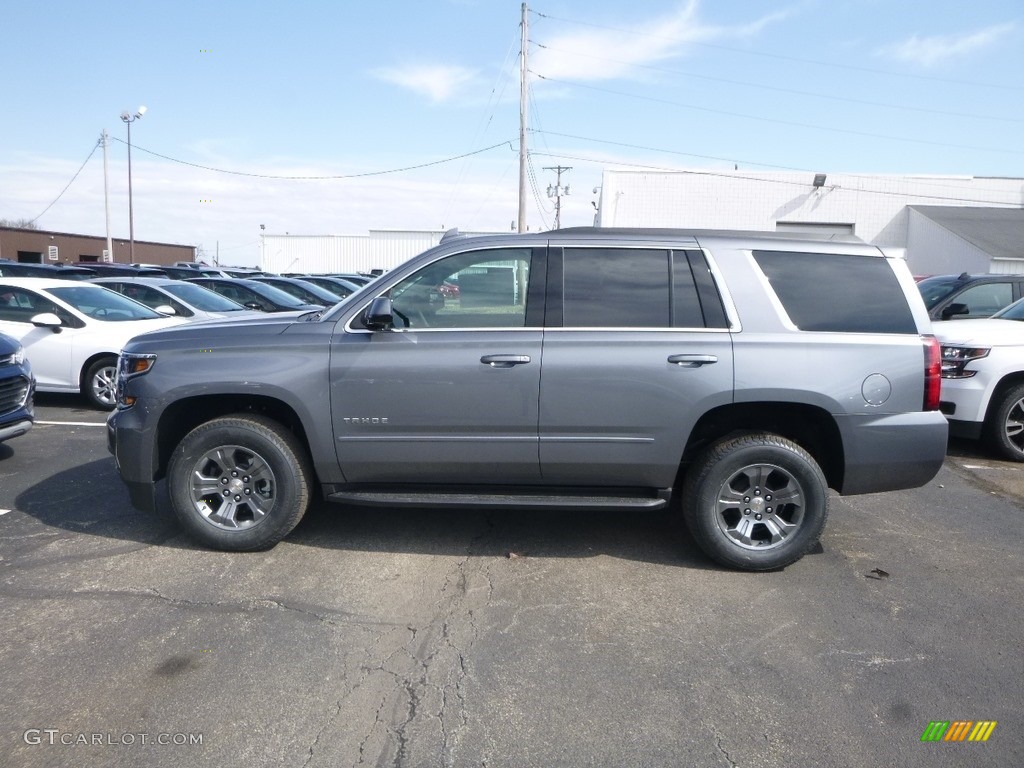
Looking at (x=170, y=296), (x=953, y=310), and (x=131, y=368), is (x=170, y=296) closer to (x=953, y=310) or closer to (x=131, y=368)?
(x=131, y=368)

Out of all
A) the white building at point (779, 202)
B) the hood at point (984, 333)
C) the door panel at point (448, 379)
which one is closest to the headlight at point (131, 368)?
the door panel at point (448, 379)

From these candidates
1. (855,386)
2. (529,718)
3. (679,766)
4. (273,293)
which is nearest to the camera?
(679,766)

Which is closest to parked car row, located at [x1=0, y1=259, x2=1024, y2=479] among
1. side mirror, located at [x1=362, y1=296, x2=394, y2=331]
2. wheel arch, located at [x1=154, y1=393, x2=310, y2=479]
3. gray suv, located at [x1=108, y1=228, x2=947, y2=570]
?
side mirror, located at [x1=362, y1=296, x2=394, y2=331]

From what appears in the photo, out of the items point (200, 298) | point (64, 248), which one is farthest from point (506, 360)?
point (64, 248)

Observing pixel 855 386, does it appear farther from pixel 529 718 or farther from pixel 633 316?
pixel 529 718

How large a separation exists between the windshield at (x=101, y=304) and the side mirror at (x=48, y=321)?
0.43m

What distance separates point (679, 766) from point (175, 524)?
13.2 feet

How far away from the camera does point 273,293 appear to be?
1634 cm

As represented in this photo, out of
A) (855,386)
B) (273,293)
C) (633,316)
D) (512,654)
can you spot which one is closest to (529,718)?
(512,654)

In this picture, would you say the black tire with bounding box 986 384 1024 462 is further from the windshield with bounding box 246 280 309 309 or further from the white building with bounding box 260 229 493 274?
the white building with bounding box 260 229 493 274

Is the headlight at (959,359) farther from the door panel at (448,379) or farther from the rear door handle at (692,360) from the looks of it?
the door panel at (448,379)

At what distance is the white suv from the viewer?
7871 millimetres

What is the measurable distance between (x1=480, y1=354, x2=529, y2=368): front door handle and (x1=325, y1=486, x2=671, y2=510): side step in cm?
79

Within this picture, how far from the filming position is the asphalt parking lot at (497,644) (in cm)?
329
